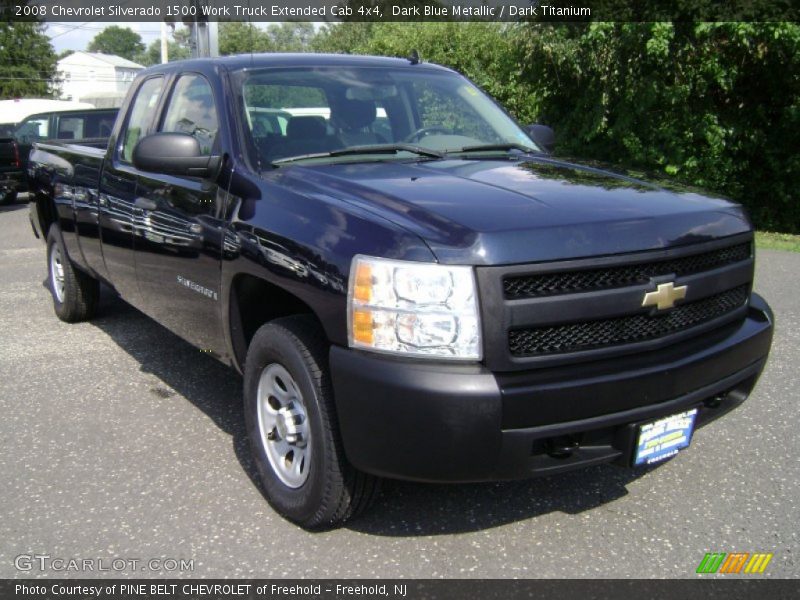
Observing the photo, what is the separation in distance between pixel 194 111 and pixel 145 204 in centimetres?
57

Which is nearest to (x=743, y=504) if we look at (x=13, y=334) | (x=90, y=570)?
(x=90, y=570)

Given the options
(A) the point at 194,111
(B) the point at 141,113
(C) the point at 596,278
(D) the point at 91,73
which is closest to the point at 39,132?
(B) the point at 141,113

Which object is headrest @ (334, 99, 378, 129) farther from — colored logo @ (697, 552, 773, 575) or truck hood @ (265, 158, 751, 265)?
colored logo @ (697, 552, 773, 575)

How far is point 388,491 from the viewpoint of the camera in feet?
11.8

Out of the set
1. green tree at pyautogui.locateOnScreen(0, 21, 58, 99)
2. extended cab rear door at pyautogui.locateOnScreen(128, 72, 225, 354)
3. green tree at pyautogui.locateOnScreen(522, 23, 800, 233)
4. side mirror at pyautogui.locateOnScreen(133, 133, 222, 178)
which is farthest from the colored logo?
green tree at pyautogui.locateOnScreen(0, 21, 58, 99)

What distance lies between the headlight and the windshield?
1.24 m

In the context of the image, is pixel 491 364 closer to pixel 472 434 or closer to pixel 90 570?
pixel 472 434

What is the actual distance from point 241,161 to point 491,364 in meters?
1.66

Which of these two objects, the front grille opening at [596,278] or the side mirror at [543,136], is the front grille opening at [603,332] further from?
the side mirror at [543,136]

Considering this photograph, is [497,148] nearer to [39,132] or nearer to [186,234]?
[186,234]

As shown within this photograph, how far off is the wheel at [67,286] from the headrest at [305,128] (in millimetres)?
3052

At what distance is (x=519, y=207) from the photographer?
2.95m

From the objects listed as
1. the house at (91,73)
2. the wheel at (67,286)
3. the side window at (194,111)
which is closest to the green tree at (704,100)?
the wheel at (67,286)

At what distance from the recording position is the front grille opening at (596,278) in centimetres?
271
